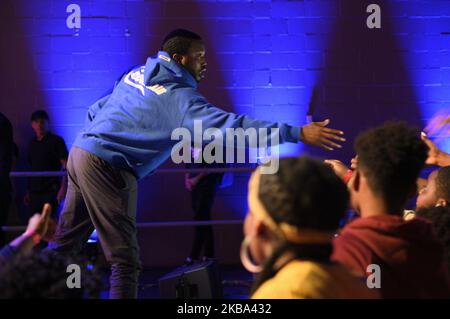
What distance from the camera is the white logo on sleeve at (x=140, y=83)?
123 inches

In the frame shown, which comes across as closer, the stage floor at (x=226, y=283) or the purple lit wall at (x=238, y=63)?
the stage floor at (x=226, y=283)

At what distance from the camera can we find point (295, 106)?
562 centimetres

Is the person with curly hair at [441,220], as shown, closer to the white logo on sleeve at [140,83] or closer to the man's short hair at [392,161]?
the man's short hair at [392,161]

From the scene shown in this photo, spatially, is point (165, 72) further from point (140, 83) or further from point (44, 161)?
point (44, 161)

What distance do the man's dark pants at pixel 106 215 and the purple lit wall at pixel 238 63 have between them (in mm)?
2465

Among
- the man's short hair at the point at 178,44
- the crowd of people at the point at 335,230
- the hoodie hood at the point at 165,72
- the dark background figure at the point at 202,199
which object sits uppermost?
the man's short hair at the point at 178,44

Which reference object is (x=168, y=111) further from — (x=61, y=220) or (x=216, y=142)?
(x=61, y=220)

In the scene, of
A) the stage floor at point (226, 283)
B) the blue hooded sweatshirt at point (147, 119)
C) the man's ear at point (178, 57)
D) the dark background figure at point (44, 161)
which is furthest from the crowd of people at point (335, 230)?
the dark background figure at point (44, 161)

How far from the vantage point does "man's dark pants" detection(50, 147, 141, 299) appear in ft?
9.92

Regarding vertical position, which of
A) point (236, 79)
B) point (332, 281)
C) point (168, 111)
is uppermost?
point (236, 79)

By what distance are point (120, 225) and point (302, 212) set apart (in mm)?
1816

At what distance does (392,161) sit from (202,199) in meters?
3.62

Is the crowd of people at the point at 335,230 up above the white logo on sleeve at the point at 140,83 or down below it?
below
